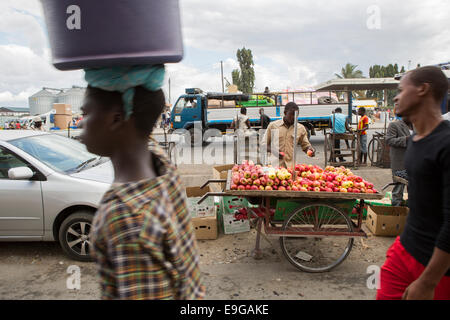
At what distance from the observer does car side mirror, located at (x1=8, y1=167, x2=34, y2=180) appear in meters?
3.84

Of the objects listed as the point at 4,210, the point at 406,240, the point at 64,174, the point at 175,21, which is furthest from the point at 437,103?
the point at 4,210

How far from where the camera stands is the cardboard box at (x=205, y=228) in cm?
473

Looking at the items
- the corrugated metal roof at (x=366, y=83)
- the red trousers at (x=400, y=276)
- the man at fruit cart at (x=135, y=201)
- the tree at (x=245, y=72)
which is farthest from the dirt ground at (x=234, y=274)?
the tree at (x=245, y=72)

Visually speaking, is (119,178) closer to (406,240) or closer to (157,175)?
(157,175)

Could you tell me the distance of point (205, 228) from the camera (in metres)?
4.75

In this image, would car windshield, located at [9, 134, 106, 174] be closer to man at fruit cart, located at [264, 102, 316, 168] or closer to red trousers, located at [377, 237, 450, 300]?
man at fruit cart, located at [264, 102, 316, 168]

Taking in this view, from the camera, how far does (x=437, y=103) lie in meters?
1.68

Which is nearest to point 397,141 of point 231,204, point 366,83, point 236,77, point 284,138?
point 284,138

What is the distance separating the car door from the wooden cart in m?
2.07

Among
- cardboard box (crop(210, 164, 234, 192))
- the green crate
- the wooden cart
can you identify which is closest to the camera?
the wooden cart

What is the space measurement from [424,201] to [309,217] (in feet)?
8.44

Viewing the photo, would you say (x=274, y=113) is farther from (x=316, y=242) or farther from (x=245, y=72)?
(x=245, y=72)

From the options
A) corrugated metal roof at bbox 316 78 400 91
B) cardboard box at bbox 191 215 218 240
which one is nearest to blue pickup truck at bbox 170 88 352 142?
corrugated metal roof at bbox 316 78 400 91

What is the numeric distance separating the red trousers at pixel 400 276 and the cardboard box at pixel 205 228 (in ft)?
10.1
